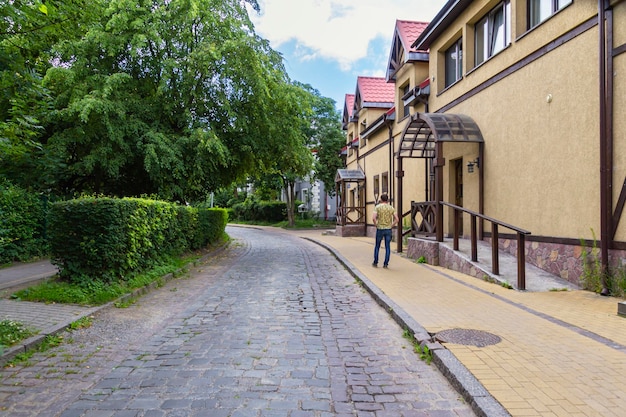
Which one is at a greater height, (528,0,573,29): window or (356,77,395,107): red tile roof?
(356,77,395,107): red tile roof

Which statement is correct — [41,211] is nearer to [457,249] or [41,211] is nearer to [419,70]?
[457,249]

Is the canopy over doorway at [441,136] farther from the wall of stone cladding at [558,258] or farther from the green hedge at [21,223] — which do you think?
the green hedge at [21,223]

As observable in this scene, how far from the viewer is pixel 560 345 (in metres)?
4.70

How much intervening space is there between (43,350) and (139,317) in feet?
5.56

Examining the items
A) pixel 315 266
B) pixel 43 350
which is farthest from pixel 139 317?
pixel 315 266

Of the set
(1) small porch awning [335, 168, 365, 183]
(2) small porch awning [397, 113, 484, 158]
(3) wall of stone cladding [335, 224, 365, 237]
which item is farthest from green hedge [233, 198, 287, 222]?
(2) small porch awning [397, 113, 484, 158]

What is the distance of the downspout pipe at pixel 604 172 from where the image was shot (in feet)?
23.9

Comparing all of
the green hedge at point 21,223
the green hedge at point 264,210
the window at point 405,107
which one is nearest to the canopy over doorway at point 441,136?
the window at point 405,107

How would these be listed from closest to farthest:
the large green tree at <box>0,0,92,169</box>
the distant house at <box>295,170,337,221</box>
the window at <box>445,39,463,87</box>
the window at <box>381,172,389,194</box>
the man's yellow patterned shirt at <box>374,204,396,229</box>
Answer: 1. the large green tree at <box>0,0,92,169</box>
2. the man's yellow patterned shirt at <box>374,204,396,229</box>
3. the window at <box>445,39,463,87</box>
4. the window at <box>381,172,389,194</box>
5. the distant house at <box>295,170,337,221</box>

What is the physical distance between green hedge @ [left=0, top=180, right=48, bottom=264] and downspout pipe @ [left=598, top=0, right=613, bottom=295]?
11834 millimetres

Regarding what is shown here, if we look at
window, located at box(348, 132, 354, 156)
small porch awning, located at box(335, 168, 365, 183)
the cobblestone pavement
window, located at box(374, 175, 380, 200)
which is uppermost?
window, located at box(348, 132, 354, 156)

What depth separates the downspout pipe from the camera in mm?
7289

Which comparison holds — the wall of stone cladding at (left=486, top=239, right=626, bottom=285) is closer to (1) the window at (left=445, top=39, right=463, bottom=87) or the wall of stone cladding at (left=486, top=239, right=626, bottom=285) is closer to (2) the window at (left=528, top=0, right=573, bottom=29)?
(2) the window at (left=528, top=0, right=573, bottom=29)

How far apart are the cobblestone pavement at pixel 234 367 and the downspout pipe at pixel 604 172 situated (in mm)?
3856
